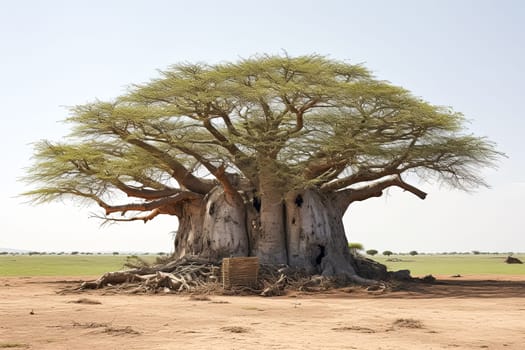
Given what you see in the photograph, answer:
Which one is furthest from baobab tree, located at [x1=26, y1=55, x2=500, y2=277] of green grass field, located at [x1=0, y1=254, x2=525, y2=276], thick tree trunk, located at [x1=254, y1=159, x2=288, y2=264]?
green grass field, located at [x1=0, y1=254, x2=525, y2=276]

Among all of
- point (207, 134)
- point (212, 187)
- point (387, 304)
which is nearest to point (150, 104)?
point (207, 134)

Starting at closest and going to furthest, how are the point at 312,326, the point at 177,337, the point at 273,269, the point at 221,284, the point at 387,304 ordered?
the point at 177,337 → the point at 312,326 → the point at 387,304 → the point at 221,284 → the point at 273,269

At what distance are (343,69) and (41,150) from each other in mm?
10693

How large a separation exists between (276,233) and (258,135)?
3296mm

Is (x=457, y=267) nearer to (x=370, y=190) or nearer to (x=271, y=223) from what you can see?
(x=370, y=190)

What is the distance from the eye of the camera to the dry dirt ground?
8.32m

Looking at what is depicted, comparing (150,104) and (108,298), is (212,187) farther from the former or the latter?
(108,298)

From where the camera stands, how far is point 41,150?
77.6ft

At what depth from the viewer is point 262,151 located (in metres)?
20.2

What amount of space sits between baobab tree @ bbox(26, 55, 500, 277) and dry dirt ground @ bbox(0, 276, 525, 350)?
5374 millimetres

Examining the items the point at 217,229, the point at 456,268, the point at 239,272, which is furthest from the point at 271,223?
the point at 456,268

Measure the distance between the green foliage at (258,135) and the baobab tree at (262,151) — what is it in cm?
4

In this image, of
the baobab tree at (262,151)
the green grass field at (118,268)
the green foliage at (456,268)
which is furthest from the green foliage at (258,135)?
the green foliage at (456,268)

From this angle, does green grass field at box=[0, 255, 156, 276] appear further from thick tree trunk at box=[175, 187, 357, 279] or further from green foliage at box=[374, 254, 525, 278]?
green foliage at box=[374, 254, 525, 278]
